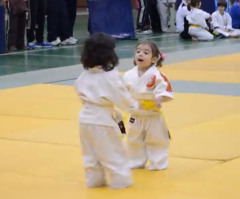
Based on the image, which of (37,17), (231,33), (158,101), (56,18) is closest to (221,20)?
(231,33)

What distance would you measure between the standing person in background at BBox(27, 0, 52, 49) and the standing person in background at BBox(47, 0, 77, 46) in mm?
167

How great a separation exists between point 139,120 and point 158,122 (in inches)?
7.0

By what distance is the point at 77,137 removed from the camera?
850 cm

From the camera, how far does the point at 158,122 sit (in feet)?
22.7

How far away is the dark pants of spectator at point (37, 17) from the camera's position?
17938 millimetres

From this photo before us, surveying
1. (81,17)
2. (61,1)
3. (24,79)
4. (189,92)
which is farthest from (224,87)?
(81,17)

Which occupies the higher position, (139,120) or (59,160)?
(139,120)

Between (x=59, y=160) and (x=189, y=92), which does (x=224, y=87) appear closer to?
(x=189, y=92)

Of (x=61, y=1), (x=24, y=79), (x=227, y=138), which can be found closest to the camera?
(x=227, y=138)

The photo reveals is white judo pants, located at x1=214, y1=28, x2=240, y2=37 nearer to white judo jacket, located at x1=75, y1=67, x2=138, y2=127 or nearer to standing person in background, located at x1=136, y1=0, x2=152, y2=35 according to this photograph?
standing person in background, located at x1=136, y1=0, x2=152, y2=35

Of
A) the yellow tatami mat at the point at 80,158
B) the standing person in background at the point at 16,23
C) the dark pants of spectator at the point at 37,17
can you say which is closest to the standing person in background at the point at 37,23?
the dark pants of spectator at the point at 37,17

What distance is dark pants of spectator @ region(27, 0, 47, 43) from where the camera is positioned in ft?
58.9

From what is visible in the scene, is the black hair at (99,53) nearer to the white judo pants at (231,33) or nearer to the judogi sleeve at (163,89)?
the judogi sleeve at (163,89)

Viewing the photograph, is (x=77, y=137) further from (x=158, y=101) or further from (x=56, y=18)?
(x=56, y=18)
